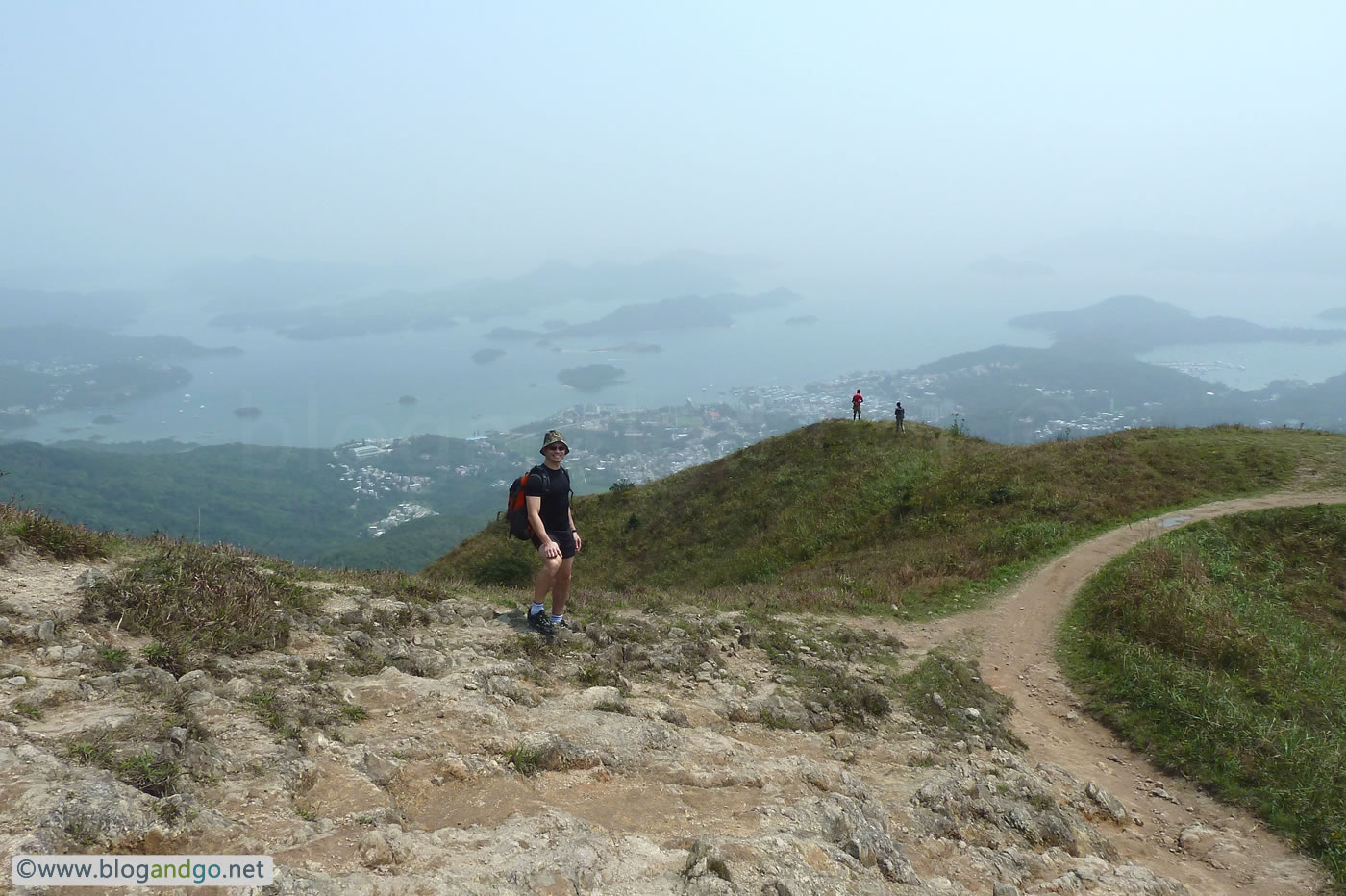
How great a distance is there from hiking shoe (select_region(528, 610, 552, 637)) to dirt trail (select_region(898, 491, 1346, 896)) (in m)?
7.86

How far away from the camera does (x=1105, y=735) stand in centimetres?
1122

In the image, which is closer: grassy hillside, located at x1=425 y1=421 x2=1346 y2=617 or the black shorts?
the black shorts

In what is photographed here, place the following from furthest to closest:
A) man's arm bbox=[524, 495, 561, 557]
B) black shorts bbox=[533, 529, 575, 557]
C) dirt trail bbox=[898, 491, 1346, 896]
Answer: black shorts bbox=[533, 529, 575, 557] < man's arm bbox=[524, 495, 561, 557] < dirt trail bbox=[898, 491, 1346, 896]

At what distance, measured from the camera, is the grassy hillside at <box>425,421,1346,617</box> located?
20.2m

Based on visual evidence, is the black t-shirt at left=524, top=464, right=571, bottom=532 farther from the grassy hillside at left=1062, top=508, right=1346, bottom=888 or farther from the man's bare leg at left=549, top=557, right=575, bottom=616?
the grassy hillside at left=1062, top=508, right=1346, bottom=888

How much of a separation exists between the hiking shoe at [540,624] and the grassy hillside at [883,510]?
270 inches

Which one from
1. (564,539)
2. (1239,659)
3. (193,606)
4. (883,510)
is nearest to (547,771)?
(564,539)

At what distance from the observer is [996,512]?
23.4 meters

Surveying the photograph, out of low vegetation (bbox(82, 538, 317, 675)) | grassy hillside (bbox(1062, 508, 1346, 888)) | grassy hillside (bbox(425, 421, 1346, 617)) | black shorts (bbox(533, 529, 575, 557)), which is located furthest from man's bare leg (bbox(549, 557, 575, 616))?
grassy hillside (bbox(1062, 508, 1346, 888))

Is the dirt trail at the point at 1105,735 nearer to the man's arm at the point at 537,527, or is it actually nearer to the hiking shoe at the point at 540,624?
the hiking shoe at the point at 540,624

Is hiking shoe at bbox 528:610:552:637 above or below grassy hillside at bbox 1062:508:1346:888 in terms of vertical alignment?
above

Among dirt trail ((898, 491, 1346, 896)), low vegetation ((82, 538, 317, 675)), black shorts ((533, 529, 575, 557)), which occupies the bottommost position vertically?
dirt trail ((898, 491, 1346, 896))

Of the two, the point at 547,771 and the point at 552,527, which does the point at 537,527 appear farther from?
the point at 547,771

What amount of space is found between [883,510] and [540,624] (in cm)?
2086
